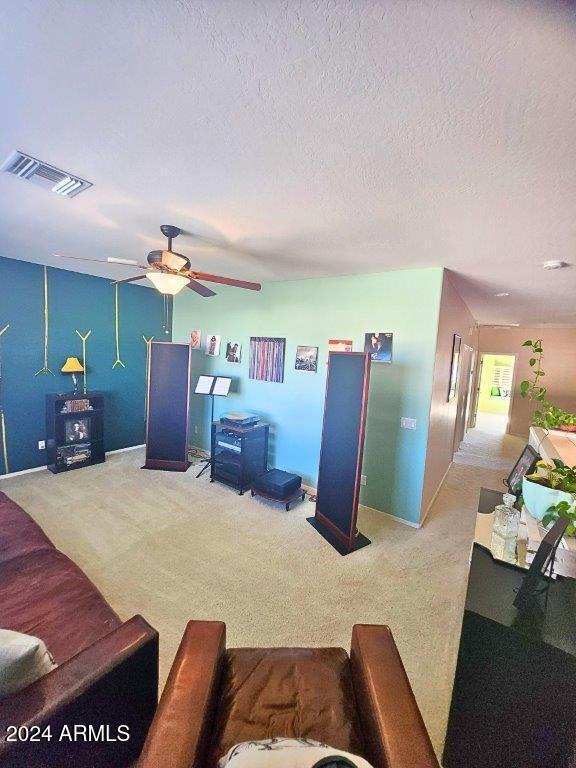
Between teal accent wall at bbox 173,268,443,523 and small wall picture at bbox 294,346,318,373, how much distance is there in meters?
0.07

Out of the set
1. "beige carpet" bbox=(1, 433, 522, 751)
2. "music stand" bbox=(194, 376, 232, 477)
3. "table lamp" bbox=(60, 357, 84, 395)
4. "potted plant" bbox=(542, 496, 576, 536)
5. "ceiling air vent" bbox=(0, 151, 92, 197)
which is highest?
"ceiling air vent" bbox=(0, 151, 92, 197)

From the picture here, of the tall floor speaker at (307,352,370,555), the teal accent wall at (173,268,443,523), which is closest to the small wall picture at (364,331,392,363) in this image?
the teal accent wall at (173,268,443,523)

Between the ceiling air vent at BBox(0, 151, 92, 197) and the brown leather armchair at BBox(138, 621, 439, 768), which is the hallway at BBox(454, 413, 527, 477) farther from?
the ceiling air vent at BBox(0, 151, 92, 197)

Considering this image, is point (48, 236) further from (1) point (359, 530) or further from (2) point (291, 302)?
(1) point (359, 530)

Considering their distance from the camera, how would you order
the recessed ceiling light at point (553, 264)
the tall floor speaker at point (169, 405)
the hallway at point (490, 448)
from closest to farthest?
the recessed ceiling light at point (553, 264) → the tall floor speaker at point (169, 405) → the hallway at point (490, 448)

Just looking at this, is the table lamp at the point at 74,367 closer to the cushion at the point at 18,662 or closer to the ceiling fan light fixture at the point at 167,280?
the ceiling fan light fixture at the point at 167,280

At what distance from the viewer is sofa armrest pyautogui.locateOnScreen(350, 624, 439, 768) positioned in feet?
2.90

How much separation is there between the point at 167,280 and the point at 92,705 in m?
2.29

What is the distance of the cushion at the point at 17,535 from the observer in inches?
72.4

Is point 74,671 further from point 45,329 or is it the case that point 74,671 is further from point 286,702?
point 45,329

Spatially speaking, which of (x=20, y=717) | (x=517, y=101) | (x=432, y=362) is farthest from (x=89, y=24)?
(x=432, y=362)

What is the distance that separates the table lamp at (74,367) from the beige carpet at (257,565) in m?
1.32

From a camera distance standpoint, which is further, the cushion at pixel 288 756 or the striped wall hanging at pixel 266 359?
the striped wall hanging at pixel 266 359

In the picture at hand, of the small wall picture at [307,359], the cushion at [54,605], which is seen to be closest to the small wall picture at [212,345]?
the small wall picture at [307,359]
